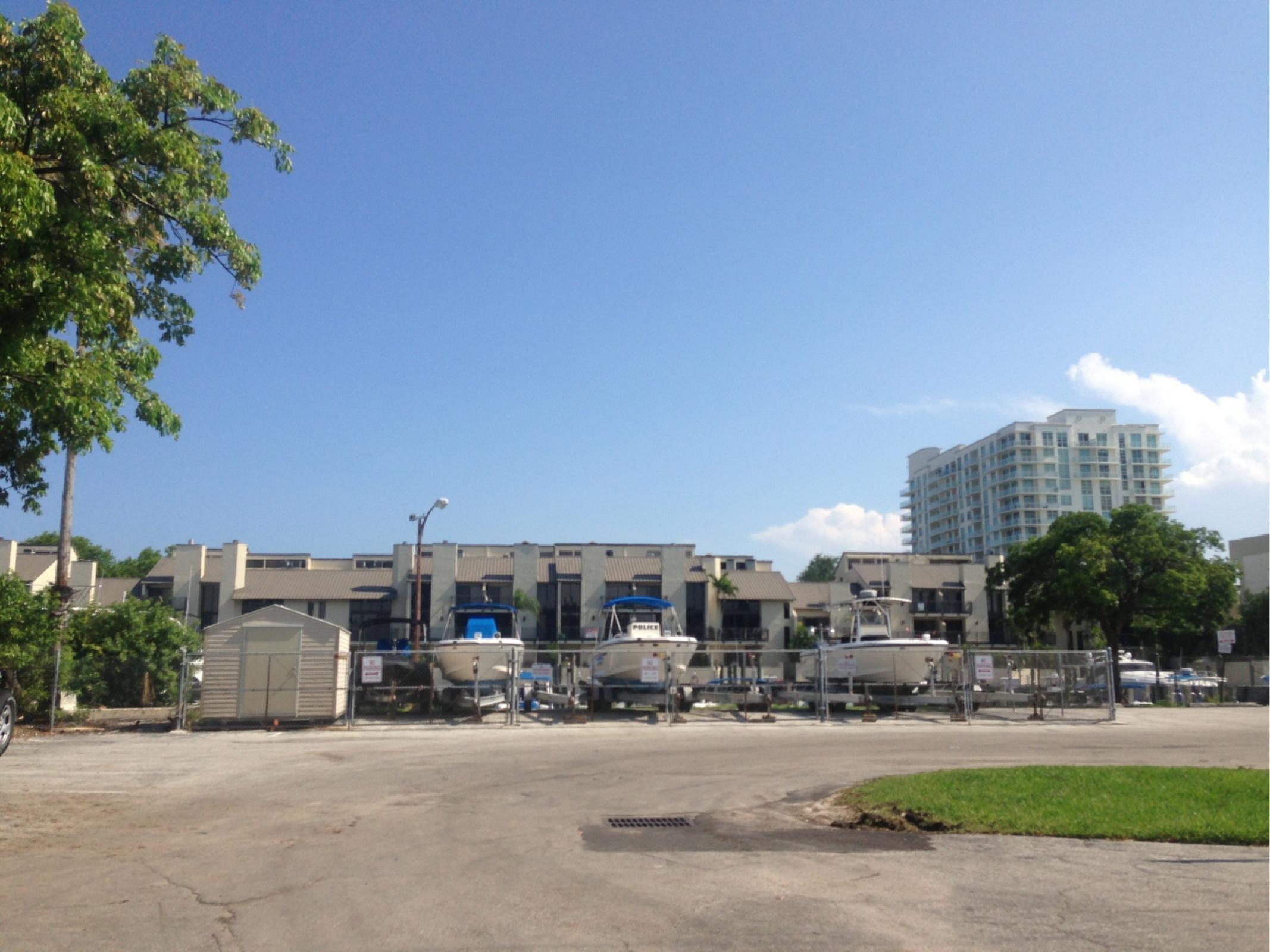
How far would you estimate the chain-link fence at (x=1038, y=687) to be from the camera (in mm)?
27266

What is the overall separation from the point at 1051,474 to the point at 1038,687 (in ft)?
439

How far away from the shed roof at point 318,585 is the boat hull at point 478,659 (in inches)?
1593

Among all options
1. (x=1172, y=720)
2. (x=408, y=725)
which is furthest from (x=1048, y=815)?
(x=1172, y=720)

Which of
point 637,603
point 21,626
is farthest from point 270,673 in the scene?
point 637,603

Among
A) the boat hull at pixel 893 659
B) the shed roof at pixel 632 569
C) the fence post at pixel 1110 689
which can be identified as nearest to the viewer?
the fence post at pixel 1110 689

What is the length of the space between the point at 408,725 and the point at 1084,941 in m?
19.6

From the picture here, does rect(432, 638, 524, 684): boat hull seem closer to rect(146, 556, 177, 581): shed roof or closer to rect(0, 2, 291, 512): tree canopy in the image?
rect(0, 2, 291, 512): tree canopy

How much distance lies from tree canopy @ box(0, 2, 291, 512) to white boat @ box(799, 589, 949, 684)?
1877 cm

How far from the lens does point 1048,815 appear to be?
10258 mm

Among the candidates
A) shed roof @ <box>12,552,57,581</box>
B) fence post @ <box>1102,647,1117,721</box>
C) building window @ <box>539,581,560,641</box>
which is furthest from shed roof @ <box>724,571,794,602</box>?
shed roof @ <box>12,552,57,581</box>

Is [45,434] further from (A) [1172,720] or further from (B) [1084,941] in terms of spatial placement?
(A) [1172,720]

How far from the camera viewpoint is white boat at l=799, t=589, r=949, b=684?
2814 cm

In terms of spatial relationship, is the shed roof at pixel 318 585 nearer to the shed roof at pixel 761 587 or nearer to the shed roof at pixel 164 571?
the shed roof at pixel 164 571

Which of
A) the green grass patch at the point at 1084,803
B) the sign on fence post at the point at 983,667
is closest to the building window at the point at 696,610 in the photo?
the sign on fence post at the point at 983,667
